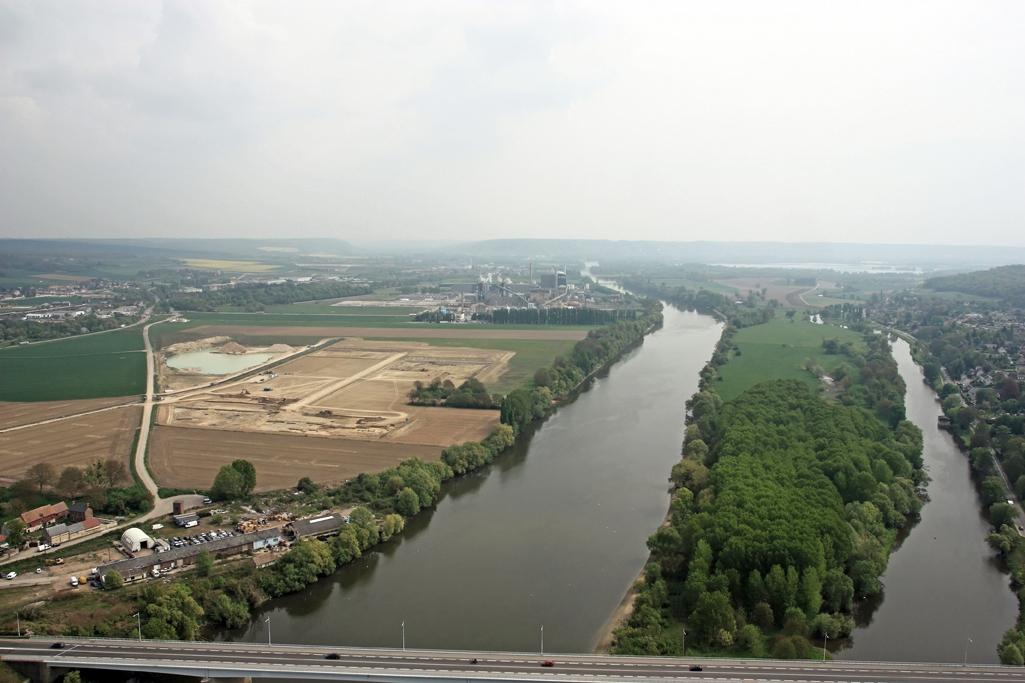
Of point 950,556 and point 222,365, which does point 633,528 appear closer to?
point 950,556

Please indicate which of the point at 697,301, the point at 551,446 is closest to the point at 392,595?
the point at 551,446

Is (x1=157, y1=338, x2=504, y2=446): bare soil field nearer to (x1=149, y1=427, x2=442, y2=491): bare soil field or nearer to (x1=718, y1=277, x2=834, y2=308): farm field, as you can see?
(x1=149, y1=427, x2=442, y2=491): bare soil field

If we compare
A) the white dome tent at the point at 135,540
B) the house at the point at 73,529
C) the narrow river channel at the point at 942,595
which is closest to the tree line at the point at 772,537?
the narrow river channel at the point at 942,595

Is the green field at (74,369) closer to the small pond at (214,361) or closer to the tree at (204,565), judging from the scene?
the small pond at (214,361)

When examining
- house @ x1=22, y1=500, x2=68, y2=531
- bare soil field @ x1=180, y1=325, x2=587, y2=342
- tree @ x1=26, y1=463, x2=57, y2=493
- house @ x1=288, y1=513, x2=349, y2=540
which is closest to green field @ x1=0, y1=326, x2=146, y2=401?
bare soil field @ x1=180, y1=325, x2=587, y2=342

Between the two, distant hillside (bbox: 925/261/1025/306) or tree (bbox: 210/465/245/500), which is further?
distant hillside (bbox: 925/261/1025/306)
